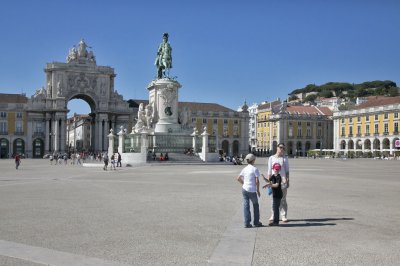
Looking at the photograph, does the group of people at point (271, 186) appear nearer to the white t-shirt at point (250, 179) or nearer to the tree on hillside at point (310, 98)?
the white t-shirt at point (250, 179)

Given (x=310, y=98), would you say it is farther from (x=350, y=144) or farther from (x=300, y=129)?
(x=350, y=144)

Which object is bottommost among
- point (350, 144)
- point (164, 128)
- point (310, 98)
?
point (350, 144)

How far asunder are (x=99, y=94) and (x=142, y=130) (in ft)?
195

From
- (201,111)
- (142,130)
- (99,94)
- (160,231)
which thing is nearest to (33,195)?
(160,231)

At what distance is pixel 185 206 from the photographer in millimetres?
13367

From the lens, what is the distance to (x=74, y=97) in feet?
334

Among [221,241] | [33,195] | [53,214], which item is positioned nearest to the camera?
[221,241]

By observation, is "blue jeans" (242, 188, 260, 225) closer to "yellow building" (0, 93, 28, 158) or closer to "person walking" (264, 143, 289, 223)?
"person walking" (264, 143, 289, 223)

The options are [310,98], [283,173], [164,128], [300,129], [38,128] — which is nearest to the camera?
[283,173]

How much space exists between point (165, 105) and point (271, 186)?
36.8 metres

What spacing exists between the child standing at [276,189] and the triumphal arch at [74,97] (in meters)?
88.6

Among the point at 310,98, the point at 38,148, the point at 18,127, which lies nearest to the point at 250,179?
the point at 18,127

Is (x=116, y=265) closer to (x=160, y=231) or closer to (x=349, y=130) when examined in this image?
(x=160, y=231)

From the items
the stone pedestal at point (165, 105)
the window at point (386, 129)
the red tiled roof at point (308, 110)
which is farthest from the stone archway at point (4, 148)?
the window at point (386, 129)
